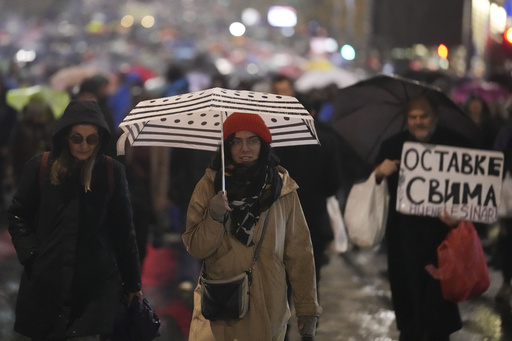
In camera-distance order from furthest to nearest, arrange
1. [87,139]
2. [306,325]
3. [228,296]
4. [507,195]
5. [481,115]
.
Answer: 1. [481,115]
2. [507,195]
3. [87,139]
4. [306,325]
5. [228,296]

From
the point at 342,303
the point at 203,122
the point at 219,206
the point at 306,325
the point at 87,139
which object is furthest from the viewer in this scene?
the point at 342,303

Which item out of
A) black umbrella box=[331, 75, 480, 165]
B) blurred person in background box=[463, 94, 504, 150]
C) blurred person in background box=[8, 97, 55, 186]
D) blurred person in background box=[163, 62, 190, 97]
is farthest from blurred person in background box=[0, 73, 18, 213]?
black umbrella box=[331, 75, 480, 165]

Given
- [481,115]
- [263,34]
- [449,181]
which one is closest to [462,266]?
[449,181]

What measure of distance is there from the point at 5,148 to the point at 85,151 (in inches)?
363

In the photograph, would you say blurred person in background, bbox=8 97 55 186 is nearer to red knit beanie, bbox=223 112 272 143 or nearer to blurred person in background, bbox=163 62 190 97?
blurred person in background, bbox=163 62 190 97

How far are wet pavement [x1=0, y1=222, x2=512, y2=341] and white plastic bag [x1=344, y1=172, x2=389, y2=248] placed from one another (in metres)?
1.13

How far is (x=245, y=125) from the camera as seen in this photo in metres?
5.11

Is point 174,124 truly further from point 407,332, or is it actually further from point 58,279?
point 407,332

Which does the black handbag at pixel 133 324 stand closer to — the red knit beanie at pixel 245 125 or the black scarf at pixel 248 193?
the black scarf at pixel 248 193

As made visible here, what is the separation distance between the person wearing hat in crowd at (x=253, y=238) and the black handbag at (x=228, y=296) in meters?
0.04

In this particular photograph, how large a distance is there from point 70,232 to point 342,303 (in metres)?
4.55

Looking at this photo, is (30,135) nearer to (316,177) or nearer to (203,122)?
(316,177)

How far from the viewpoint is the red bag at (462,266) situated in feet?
22.6

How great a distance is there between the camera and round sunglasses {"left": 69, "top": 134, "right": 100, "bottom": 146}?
5543 mm
